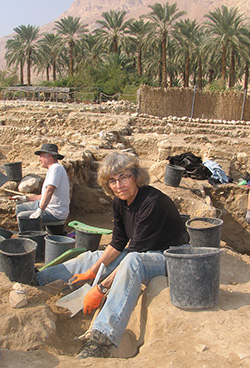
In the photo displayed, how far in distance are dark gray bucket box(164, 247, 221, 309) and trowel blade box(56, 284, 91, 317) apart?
2.94 feet

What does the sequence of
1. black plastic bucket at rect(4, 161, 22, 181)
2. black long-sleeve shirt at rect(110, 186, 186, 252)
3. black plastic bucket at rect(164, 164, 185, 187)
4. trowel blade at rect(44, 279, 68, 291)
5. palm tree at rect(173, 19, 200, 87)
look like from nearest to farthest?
black long-sleeve shirt at rect(110, 186, 186, 252) → trowel blade at rect(44, 279, 68, 291) → black plastic bucket at rect(4, 161, 22, 181) → black plastic bucket at rect(164, 164, 185, 187) → palm tree at rect(173, 19, 200, 87)

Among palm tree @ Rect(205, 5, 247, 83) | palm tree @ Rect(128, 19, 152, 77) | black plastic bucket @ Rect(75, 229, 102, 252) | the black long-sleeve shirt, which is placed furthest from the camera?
palm tree @ Rect(128, 19, 152, 77)

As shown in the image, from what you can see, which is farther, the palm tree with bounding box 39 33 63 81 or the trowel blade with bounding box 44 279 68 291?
the palm tree with bounding box 39 33 63 81

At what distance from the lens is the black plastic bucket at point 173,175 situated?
7.17 metres

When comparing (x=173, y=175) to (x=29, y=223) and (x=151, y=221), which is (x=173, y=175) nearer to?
(x=29, y=223)

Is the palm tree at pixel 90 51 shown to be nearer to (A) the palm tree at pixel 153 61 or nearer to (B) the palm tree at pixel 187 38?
(A) the palm tree at pixel 153 61

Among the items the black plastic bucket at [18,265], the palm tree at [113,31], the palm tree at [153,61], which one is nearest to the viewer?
the black plastic bucket at [18,265]

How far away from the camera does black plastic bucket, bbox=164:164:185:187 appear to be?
7172mm

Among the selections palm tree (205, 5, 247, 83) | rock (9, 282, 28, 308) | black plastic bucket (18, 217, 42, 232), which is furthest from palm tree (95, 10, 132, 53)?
rock (9, 282, 28, 308)

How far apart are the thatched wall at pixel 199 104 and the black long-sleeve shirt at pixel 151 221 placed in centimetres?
1694

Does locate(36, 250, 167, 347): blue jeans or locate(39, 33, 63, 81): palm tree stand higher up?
locate(39, 33, 63, 81): palm tree

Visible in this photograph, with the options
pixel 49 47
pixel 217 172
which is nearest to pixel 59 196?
pixel 217 172

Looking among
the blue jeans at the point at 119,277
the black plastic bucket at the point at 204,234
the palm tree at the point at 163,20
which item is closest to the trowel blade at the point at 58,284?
the blue jeans at the point at 119,277

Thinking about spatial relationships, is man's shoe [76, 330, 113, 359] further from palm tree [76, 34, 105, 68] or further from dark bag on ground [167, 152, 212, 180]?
palm tree [76, 34, 105, 68]
